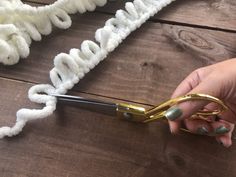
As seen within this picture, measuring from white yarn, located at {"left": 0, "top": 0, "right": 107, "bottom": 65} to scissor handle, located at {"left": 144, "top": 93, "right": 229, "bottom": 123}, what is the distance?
0.23 m

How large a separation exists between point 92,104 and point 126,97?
58mm

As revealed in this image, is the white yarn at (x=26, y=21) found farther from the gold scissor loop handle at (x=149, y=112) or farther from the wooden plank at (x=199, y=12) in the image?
the gold scissor loop handle at (x=149, y=112)

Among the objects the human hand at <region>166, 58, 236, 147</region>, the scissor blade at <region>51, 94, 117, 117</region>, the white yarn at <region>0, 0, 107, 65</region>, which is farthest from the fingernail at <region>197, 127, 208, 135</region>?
the white yarn at <region>0, 0, 107, 65</region>

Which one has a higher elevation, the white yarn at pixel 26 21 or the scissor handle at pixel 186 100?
the white yarn at pixel 26 21

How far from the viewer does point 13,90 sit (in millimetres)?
612

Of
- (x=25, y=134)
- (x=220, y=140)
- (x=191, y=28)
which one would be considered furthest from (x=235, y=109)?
(x=25, y=134)

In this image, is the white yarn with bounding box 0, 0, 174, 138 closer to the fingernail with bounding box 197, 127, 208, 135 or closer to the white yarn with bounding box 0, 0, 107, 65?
the white yarn with bounding box 0, 0, 107, 65

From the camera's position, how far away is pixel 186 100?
1.66 feet

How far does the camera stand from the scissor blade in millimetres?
569

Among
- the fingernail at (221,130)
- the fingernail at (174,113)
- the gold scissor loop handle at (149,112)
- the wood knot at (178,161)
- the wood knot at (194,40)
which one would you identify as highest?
the wood knot at (194,40)

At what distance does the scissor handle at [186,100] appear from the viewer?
51 cm

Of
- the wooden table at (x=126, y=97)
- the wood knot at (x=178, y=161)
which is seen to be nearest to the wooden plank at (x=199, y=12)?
the wooden table at (x=126, y=97)

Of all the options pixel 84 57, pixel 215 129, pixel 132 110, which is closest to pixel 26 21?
pixel 84 57

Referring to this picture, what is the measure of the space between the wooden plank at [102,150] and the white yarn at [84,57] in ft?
0.06
